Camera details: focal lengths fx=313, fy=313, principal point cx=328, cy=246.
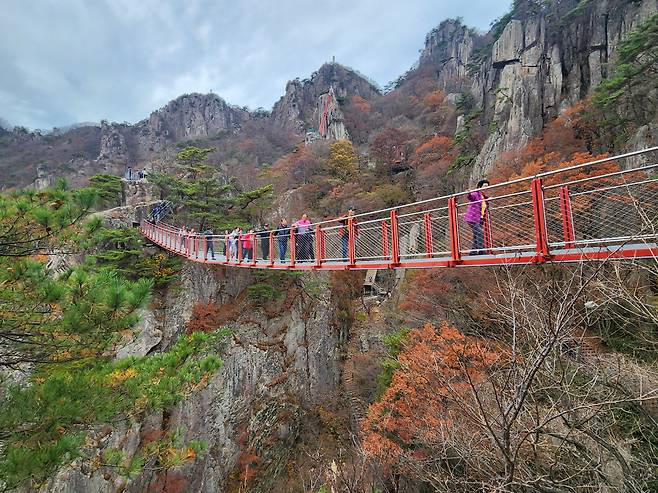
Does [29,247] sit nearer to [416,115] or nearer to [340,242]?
[340,242]

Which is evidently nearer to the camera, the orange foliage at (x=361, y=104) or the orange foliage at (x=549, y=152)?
the orange foliage at (x=549, y=152)

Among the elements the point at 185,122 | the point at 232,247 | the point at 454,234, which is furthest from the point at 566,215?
the point at 185,122

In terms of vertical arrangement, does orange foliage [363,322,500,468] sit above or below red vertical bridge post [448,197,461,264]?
below

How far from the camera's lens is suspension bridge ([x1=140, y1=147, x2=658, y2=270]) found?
245 cm

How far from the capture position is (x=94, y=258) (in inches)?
132

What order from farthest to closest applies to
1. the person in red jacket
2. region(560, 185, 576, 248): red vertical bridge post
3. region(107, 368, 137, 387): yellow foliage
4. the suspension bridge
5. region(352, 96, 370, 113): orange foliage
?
region(352, 96, 370, 113): orange foliage → the person in red jacket → region(107, 368, 137, 387): yellow foliage → region(560, 185, 576, 248): red vertical bridge post → the suspension bridge

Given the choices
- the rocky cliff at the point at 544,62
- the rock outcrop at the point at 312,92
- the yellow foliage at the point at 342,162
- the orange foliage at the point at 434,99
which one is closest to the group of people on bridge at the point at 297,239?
the yellow foliage at the point at 342,162

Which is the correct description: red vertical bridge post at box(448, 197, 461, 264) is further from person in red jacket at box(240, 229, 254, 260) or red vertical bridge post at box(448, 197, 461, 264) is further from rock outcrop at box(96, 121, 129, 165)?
rock outcrop at box(96, 121, 129, 165)

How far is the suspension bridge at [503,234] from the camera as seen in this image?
2449 millimetres

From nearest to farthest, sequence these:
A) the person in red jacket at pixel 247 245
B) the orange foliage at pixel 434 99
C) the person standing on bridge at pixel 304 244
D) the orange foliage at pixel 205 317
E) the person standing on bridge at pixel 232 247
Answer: the person standing on bridge at pixel 304 244 < the person in red jacket at pixel 247 245 < the person standing on bridge at pixel 232 247 < the orange foliage at pixel 205 317 < the orange foliage at pixel 434 99

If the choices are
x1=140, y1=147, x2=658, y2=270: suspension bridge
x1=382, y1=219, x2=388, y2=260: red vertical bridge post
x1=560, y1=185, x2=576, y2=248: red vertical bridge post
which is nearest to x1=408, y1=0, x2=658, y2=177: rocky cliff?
x1=140, y1=147, x2=658, y2=270: suspension bridge

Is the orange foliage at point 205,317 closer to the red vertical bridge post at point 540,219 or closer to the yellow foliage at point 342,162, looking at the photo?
the red vertical bridge post at point 540,219

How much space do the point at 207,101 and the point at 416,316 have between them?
4541cm

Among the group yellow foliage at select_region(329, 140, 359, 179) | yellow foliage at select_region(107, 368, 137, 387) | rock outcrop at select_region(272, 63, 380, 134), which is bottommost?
yellow foliage at select_region(107, 368, 137, 387)
